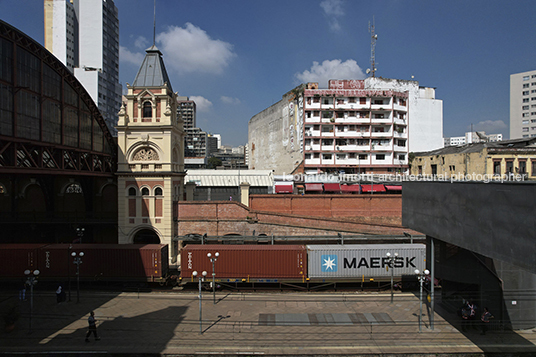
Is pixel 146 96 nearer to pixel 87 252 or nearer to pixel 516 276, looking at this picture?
pixel 87 252

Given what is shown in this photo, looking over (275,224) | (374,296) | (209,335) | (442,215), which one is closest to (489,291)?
(442,215)

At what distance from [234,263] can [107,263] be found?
9.78 metres

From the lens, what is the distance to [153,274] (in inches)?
944

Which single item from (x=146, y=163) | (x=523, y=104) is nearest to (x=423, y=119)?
(x=146, y=163)

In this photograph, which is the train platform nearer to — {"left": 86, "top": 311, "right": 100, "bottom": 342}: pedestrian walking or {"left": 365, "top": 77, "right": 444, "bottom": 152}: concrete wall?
{"left": 86, "top": 311, "right": 100, "bottom": 342}: pedestrian walking

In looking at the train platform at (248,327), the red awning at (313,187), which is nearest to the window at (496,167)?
the red awning at (313,187)

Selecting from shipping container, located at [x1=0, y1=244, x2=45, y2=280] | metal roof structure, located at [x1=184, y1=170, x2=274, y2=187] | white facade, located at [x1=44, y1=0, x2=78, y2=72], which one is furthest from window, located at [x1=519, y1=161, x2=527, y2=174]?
white facade, located at [x1=44, y1=0, x2=78, y2=72]

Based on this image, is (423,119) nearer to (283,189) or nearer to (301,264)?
(283,189)

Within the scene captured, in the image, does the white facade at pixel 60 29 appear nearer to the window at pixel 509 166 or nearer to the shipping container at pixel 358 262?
the shipping container at pixel 358 262

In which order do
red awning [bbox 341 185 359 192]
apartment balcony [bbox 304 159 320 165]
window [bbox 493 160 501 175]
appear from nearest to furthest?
window [bbox 493 160 501 175] < red awning [bbox 341 185 359 192] < apartment balcony [bbox 304 159 320 165]

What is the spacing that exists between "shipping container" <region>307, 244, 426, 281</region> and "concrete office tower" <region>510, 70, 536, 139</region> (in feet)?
332

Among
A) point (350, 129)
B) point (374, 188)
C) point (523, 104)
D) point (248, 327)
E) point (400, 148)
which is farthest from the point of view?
point (523, 104)

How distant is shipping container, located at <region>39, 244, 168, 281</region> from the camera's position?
941 inches

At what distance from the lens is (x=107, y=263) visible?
945 inches
